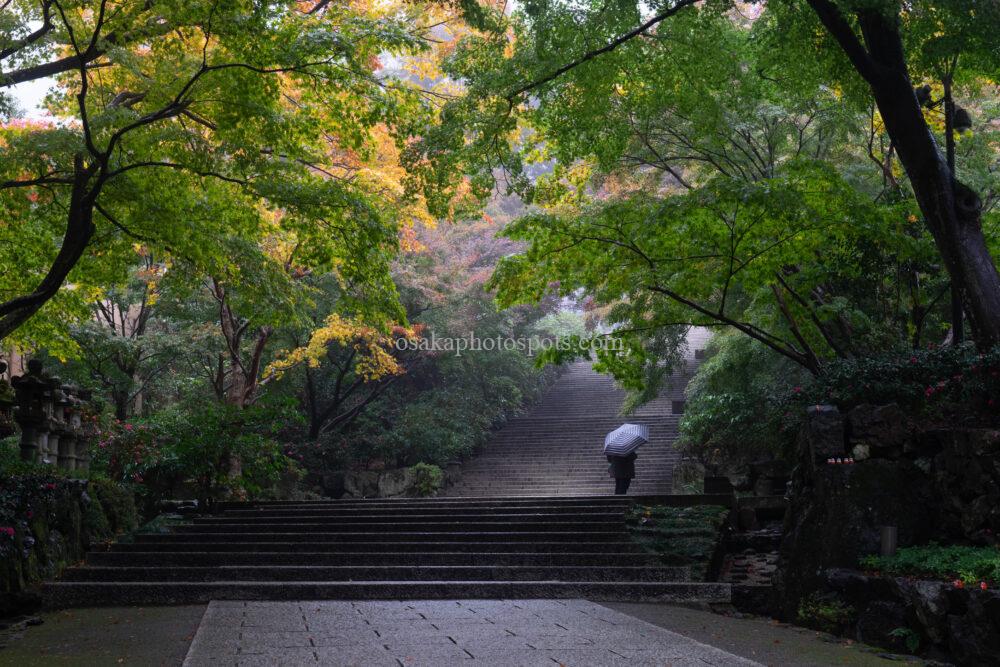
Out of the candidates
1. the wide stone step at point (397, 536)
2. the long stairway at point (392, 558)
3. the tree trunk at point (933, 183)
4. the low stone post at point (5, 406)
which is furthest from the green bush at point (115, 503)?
the tree trunk at point (933, 183)

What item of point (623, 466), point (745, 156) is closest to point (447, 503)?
point (623, 466)

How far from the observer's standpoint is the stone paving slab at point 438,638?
4559mm

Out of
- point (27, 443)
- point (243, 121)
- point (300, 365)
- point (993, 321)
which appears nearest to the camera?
point (993, 321)

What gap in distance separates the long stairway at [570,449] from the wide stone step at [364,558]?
870 centimetres

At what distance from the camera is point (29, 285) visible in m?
10.2

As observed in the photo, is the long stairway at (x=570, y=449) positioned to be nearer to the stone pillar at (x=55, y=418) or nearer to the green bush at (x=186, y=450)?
the green bush at (x=186, y=450)

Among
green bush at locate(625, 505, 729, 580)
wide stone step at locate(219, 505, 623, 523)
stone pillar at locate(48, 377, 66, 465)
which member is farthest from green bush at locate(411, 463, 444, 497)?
stone pillar at locate(48, 377, 66, 465)

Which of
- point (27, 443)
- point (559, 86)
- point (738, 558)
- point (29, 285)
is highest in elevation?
point (559, 86)

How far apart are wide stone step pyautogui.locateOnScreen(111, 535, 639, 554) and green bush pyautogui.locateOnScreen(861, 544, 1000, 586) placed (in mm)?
3250

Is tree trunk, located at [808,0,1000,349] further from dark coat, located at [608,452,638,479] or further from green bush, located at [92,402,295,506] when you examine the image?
green bush, located at [92,402,295,506]

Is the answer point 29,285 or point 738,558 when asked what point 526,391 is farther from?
point 29,285

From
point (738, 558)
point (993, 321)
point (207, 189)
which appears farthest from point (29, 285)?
point (993, 321)

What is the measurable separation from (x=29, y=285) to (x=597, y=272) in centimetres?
734

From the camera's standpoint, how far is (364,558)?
9.63 meters
